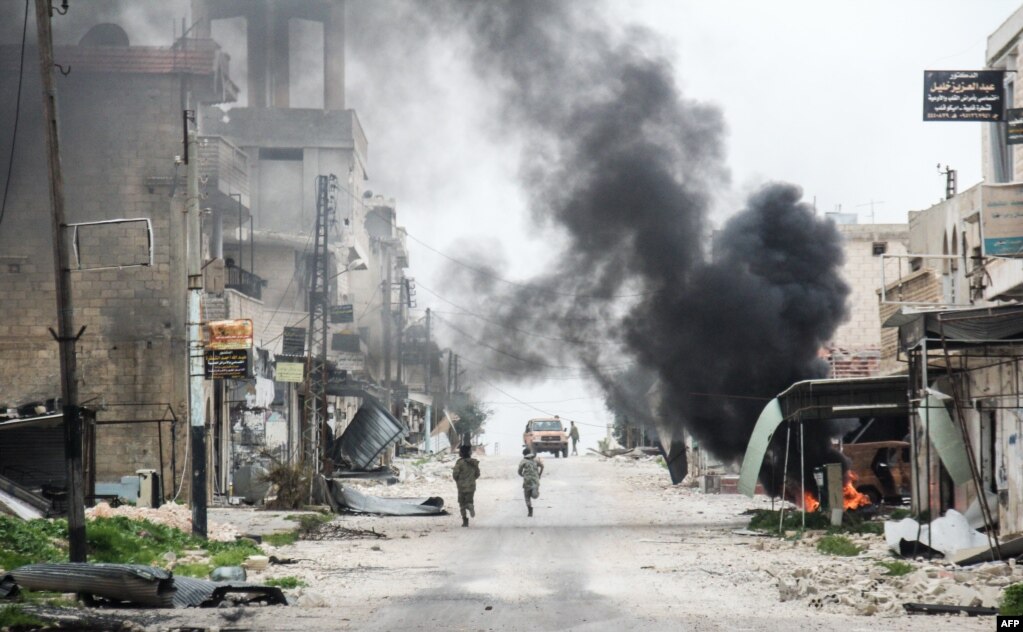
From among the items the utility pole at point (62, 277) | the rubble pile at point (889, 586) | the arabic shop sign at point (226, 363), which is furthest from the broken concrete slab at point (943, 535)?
the arabic shop sign at point (226, 363)

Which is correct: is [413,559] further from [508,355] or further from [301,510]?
[508,355]

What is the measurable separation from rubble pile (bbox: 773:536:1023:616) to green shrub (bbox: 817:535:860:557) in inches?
94.4

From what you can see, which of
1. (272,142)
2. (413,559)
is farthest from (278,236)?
(413,559)

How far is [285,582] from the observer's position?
1323 cm

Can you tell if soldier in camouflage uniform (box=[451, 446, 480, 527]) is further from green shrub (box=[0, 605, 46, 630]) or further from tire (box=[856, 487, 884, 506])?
green shrub (box=[0, 605, 46, 630])

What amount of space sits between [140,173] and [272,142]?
102 ft

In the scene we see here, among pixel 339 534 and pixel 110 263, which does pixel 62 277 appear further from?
pixel 110 263

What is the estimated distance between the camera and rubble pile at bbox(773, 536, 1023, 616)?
1128cm

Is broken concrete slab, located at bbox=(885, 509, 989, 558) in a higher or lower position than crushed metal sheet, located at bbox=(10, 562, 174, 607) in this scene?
lower

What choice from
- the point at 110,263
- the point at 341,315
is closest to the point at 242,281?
the point at 341,315

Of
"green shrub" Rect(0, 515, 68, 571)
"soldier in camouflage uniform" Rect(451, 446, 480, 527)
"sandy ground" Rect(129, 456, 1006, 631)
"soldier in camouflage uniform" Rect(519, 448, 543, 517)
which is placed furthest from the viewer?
"soldier in camouflage uniform" Rect(519, 448, 543, 517)

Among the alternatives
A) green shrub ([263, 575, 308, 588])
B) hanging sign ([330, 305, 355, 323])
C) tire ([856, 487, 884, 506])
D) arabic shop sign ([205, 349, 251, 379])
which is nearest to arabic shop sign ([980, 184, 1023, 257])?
tire ([856, 487, 884, 506])

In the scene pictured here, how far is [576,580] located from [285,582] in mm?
3185

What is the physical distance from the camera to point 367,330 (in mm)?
66125
